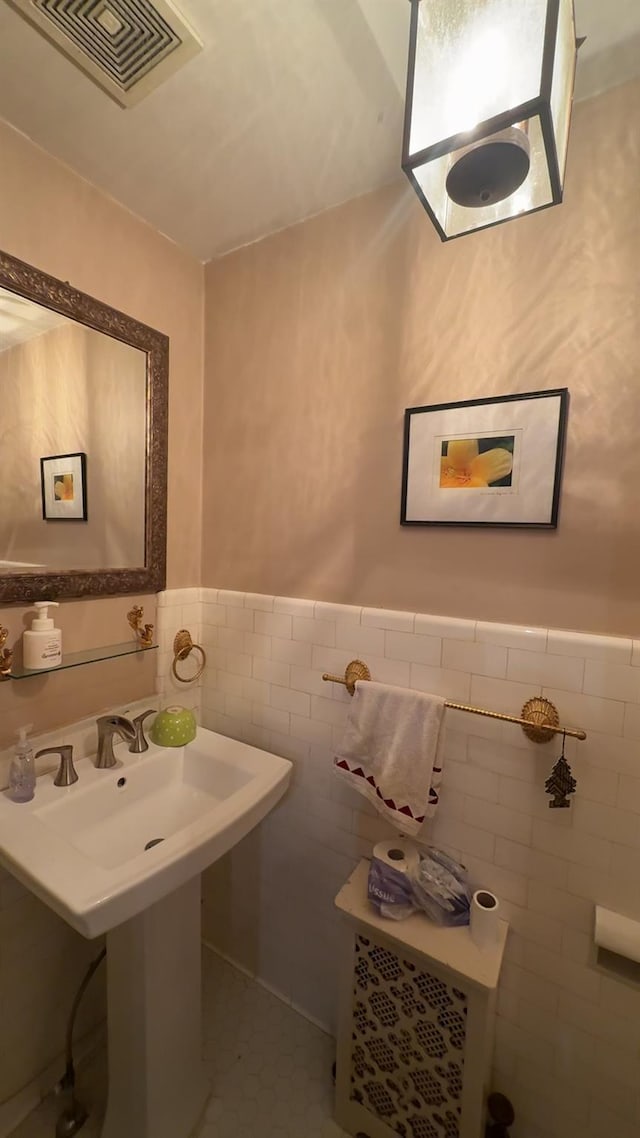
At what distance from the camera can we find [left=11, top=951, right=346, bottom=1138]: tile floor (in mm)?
1118

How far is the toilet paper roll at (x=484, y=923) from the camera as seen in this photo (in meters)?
0.98

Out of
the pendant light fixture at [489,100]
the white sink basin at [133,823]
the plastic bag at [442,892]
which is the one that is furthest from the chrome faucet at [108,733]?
the pendant light fixture at [489,100]

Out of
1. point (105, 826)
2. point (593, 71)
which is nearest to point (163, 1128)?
point (105, 826)

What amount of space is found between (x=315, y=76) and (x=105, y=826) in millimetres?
1886

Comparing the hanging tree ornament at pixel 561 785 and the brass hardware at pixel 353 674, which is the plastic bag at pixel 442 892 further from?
the brass hardware at pixel 353 674

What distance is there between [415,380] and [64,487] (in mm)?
1014

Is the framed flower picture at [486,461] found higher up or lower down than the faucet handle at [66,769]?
higher up

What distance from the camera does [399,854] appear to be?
1.12 meters

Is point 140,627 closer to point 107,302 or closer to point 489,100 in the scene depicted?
point 107,302

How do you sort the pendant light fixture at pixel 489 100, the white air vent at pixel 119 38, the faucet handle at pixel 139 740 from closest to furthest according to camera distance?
the pendant light fixture at pixel 489 100
the white air vent at pixel 119 38
the faucet handle at pixel 139 740

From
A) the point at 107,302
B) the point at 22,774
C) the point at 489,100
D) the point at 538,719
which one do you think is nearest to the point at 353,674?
the point at 538,719

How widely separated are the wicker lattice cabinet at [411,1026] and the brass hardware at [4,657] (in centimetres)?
104

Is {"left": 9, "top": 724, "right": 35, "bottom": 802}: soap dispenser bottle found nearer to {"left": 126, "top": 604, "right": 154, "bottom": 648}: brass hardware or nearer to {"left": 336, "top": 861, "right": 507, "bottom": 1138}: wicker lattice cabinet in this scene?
{"left": 126, "top": 604, "right": 154, "bottom": 648}: brass hardware

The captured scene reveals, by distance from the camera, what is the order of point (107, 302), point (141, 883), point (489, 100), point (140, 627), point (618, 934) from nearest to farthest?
point (489, 100) → point (141, 883) → point (618, 934) → point (107, 302) → point (140, 627)
